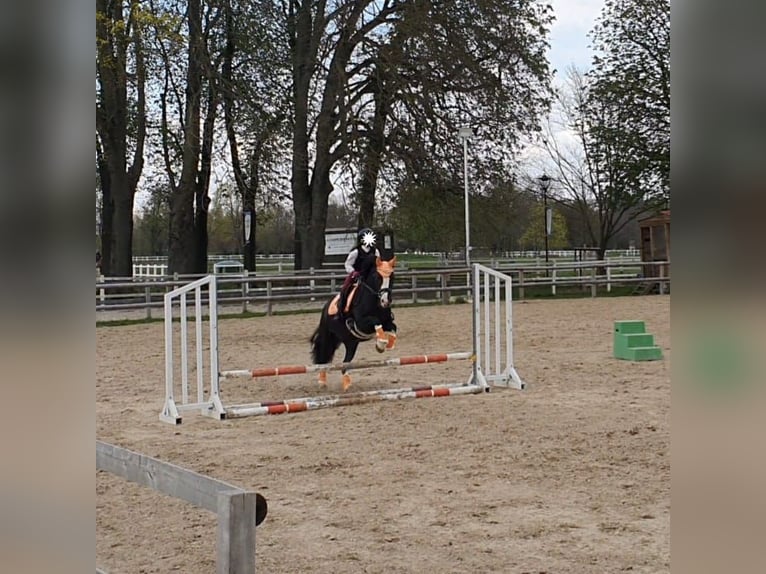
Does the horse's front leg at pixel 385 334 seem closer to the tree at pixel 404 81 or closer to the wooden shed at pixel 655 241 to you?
the tree at pixel 404 81

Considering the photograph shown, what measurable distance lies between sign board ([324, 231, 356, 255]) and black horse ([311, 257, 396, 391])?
48.7ft

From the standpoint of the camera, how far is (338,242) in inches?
899

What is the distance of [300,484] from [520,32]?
17137 millimetres

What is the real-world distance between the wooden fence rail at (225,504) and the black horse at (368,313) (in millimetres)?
4584

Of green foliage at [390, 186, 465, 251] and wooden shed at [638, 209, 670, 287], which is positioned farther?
wooden shed at [638, 209, 670, 287]

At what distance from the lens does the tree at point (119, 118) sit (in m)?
15.6

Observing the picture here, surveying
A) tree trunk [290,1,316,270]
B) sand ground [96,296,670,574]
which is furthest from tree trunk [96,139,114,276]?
sand ground [96,296,670,574]

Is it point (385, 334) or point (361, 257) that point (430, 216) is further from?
point (385, 334)

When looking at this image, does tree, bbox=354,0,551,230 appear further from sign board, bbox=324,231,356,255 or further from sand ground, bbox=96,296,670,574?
sand ground, bbox=96,296,670,574

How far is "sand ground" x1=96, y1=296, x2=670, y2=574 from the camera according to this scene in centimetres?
335

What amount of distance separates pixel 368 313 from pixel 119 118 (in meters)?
12.1

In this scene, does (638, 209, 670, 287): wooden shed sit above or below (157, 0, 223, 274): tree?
below
